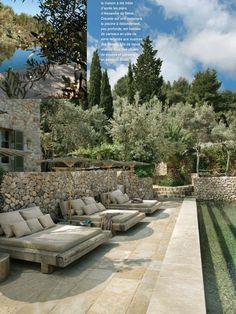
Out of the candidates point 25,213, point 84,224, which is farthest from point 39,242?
point 84,224

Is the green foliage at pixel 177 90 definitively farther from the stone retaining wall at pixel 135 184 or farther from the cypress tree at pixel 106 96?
the stone retaining wall at pixel 135 184

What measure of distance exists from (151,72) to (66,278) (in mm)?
21617

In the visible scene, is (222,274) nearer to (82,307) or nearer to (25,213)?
(82,307)

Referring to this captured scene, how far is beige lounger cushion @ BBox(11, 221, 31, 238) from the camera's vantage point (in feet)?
16.2

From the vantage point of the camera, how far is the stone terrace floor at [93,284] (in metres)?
3.36

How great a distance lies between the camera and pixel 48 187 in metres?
7.30

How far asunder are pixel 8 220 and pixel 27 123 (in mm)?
6523

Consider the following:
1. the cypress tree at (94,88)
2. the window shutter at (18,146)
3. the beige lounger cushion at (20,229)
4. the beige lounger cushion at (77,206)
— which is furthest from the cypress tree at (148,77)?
the beige lounger cushion at (20,229)

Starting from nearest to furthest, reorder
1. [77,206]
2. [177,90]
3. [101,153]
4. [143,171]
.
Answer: [77,206]
[143,171]
[101,153]
[177,90]

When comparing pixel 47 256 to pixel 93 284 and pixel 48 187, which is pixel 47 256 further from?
pixel 48 187

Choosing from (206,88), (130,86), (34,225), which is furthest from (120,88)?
(34,225)

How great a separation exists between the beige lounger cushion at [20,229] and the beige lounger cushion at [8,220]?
7 centimetres

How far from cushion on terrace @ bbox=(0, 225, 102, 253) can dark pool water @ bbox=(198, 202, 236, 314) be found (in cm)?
204

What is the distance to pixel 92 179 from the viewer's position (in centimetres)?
988
